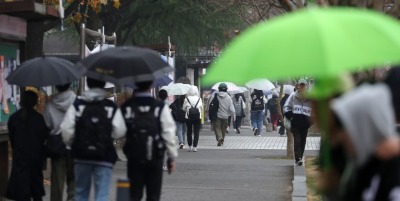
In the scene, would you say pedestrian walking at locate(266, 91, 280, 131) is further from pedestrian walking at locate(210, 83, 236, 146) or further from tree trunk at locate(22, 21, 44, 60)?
→ tree trunk at locate(22, 21, 44, 60)

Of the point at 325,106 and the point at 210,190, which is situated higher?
the point at 325,106

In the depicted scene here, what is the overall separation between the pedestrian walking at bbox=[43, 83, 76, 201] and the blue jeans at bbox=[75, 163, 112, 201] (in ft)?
2.78

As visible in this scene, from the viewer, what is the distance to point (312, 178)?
600 inches

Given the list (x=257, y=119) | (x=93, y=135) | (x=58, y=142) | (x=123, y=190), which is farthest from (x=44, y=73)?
(x=257, y=119)

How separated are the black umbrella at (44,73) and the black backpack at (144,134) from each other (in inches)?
59.8

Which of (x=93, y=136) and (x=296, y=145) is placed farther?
(x=296, y=145)

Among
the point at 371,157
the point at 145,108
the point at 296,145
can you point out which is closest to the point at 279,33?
the point at 371,157

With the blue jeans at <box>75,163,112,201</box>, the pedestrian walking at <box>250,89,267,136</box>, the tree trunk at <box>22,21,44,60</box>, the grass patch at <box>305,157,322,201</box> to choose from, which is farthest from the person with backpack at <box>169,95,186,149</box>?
the blue jeans at <box>75,163,112,201</box>

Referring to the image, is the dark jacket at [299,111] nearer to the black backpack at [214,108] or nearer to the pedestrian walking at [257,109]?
the black backpack at [214,108]

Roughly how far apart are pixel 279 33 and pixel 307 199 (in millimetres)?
8470

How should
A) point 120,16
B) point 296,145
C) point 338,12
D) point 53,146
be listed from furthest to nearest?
point 120,16
point 296,145
point 53,146
point 338,12

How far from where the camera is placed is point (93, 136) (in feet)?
28.8

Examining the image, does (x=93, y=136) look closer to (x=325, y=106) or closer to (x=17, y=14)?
(x=17, y=14)

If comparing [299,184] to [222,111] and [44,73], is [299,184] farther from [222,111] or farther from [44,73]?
[222,111]
